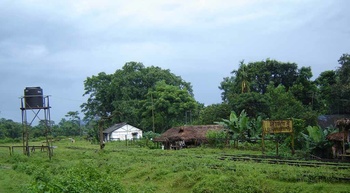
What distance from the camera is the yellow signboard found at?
25344mm

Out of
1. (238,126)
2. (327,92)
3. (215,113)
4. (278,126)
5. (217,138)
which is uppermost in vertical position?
(327,92)

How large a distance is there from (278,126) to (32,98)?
67.0 ft

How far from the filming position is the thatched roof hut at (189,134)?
123 ft

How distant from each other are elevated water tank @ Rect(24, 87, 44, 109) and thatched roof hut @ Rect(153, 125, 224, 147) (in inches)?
532

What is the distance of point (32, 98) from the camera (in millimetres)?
31266

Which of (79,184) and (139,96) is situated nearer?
(79,184)

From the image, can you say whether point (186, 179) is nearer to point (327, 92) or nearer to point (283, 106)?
point (283, 106)

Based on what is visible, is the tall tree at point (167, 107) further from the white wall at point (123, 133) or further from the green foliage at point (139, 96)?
the white wall at point (123, 133)

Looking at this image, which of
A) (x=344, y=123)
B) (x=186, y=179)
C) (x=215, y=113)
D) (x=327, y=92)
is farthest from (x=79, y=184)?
(x=327, y=92)

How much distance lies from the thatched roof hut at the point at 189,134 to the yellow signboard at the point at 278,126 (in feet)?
38.3

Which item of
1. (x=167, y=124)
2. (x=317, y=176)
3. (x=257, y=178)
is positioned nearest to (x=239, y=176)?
(x=257, y=178)

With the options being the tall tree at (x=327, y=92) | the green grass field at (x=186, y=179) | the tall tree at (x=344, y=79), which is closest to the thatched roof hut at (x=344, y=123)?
the green grass field at (x=186, y=179)

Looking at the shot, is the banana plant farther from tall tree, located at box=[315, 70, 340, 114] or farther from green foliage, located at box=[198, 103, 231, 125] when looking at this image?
tall tree, located at box=[315, 70, 340, 114]

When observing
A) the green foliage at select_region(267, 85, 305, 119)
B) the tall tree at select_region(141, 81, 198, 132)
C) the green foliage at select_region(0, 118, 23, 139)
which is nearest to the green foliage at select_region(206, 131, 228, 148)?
the green foliage at select_region(267, 85, 305, 119)
